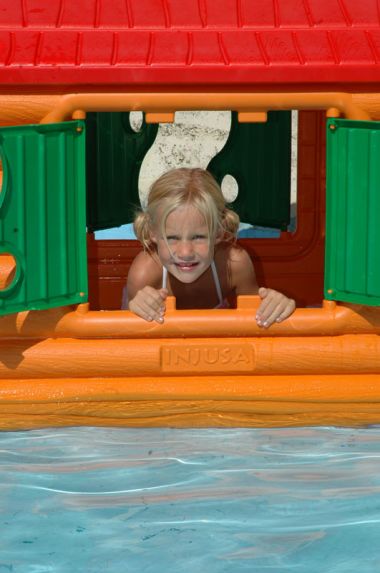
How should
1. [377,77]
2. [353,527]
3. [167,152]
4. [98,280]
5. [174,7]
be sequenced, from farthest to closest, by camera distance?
[167,152]
[98,280]
[174,7]
[377,77]
[353,527]

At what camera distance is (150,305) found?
419 centimetres

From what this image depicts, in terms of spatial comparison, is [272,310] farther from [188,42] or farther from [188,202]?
[188,42]

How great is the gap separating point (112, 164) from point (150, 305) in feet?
6.16

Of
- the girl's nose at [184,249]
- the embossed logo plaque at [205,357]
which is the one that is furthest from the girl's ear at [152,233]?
the embossed logo plaque at [205,357]

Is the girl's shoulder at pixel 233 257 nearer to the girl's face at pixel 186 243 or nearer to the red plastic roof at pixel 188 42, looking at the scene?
the girl's face at pixel 186 243

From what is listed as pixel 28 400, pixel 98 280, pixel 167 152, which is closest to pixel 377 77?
pixel 28 400

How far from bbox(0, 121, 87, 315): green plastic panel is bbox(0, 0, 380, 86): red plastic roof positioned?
223 millimetres

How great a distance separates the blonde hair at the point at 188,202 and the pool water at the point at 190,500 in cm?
85

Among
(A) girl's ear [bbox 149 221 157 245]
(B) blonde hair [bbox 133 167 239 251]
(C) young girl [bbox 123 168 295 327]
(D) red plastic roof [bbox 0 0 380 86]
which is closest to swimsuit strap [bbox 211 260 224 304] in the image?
(C) young girl [bbox 123 168 295 327]

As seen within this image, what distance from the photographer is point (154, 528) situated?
3.36 metres

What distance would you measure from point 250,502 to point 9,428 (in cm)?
110

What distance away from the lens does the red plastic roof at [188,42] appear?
3.99m

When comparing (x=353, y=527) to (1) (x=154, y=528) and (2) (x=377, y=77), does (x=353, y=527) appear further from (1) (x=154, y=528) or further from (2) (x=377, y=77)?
(2) (x=377, y=77)

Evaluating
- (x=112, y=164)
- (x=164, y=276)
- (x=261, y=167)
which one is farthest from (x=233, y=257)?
(x=112, y=164)
